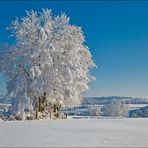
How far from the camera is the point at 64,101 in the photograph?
42938mm

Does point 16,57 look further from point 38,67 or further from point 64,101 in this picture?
point 64,101

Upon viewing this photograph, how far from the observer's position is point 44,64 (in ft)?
132

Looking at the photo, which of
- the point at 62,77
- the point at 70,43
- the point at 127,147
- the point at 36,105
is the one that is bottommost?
the point at 127,147

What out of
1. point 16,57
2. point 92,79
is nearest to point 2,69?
point 16,57

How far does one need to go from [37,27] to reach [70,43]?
3.83m

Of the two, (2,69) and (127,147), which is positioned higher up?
(2,69)

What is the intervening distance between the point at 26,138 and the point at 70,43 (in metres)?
26.0

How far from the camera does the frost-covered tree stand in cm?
4012

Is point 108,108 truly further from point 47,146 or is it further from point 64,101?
point 47,146

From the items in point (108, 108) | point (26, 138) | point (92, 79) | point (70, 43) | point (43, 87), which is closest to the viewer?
point (26, 138)

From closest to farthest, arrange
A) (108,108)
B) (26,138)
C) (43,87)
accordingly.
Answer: (26,138) < (43,87) < (108,108)

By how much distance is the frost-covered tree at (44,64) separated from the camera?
40125mm

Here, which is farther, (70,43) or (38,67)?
(70,43)

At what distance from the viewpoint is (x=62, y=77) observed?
134 ft
